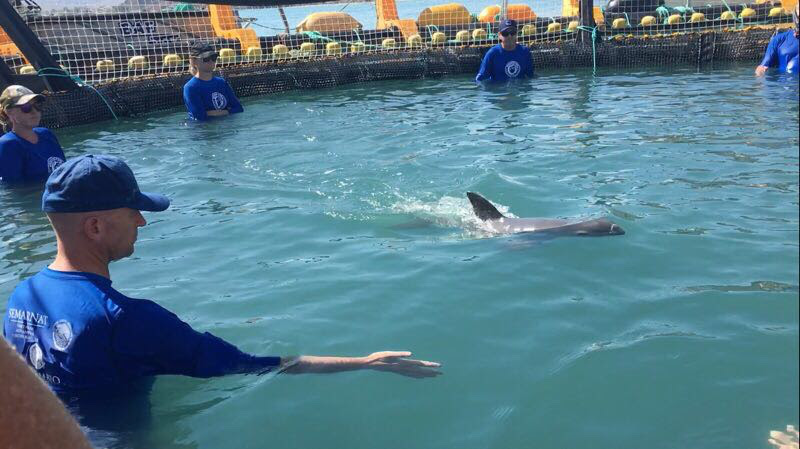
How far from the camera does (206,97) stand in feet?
35.5

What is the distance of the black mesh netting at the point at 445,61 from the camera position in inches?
538

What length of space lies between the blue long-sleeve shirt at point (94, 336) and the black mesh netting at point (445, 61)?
1060 centimetres

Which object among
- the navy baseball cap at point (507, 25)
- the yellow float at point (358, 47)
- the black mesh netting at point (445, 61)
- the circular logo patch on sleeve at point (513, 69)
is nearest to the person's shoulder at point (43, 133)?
the black mesh netting at point (445, 61)

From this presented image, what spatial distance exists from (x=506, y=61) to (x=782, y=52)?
14.9 feet

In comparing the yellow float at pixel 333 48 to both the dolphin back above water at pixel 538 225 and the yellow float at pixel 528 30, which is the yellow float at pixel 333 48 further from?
the dolphin back above water at pixel 538 225

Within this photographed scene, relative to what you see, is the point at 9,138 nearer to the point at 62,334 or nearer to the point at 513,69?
the point at 62,334

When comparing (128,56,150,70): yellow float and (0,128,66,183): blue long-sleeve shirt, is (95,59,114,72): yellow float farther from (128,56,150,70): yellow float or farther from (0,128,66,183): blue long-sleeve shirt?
(0,128,66,183): blue long-sleeve shirt

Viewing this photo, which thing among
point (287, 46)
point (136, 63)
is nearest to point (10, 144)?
point (136, 63)

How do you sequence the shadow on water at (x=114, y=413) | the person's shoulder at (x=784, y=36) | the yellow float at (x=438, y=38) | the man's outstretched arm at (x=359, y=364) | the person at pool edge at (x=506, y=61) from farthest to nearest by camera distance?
1. the yellow float at (x=438, y=38)
2. the person at pool edge at (x=506, y=61)
3. the person's shoulder at (x=784, y=36)
4. the man's outstretched arm at (x=359, y=364)
5. the shadow on water at (x=114, y=413)

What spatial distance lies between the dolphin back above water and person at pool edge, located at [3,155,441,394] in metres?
3.48

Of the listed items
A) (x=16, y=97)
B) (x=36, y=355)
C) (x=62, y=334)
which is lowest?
(x=36, y=355)

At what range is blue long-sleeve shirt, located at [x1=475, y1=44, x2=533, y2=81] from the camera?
41.7 feet

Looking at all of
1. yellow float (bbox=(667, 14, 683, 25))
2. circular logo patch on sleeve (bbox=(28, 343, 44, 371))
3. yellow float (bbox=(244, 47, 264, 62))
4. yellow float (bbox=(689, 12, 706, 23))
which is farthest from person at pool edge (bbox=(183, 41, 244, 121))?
yellow float (bbox=(689, 12, 706, 23))

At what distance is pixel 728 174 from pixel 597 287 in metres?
2.78
